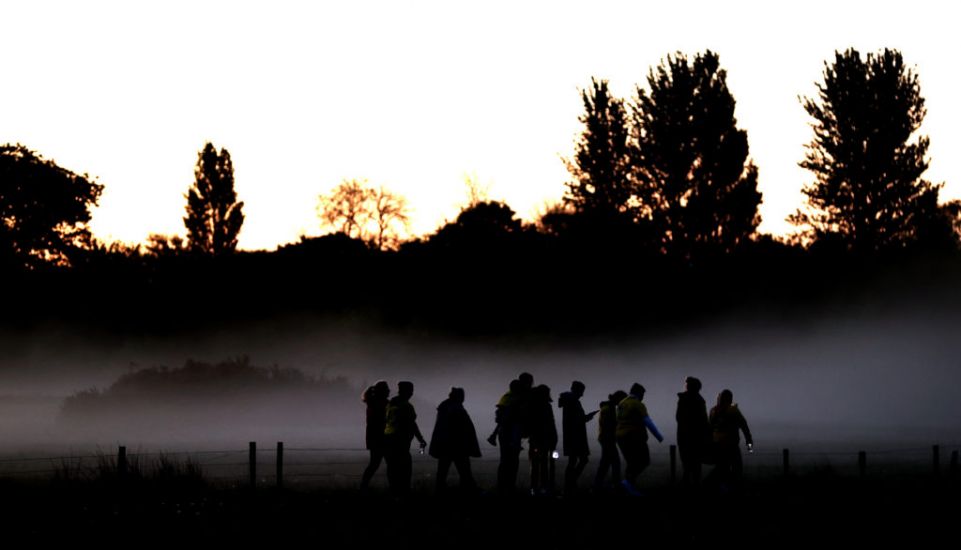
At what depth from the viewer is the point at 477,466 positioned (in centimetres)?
3931

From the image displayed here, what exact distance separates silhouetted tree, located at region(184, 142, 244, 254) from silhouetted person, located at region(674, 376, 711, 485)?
78004 mm

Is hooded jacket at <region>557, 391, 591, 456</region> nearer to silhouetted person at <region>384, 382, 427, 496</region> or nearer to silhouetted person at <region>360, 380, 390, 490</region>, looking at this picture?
silhouetted person at <region>384, 382, 427, 496</region>

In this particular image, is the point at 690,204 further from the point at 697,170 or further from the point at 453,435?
the point at 453,435

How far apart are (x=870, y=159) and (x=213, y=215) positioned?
48.4 metres

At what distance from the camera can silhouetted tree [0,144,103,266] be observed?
82750 millimetres

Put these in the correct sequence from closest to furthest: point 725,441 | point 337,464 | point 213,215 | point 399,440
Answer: point 399,440 < point 725,441 < point 337,464 < point 213,215

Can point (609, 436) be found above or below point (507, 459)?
above

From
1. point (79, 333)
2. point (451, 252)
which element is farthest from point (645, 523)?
point (79, 333)

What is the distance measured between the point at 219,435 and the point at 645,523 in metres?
39.7

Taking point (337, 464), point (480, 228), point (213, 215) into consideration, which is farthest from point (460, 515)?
point (213, 215)

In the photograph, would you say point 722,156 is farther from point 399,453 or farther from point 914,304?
point 399,453

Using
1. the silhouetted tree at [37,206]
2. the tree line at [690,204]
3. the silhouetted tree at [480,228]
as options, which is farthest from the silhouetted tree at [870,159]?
the silhouetted tree at [37,206]

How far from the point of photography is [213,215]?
3922 inches

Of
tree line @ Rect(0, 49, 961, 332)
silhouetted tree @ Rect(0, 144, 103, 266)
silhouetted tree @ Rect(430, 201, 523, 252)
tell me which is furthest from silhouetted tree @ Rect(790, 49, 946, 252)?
silhouetted tree @ Rect(0, 144, 103, 266)
